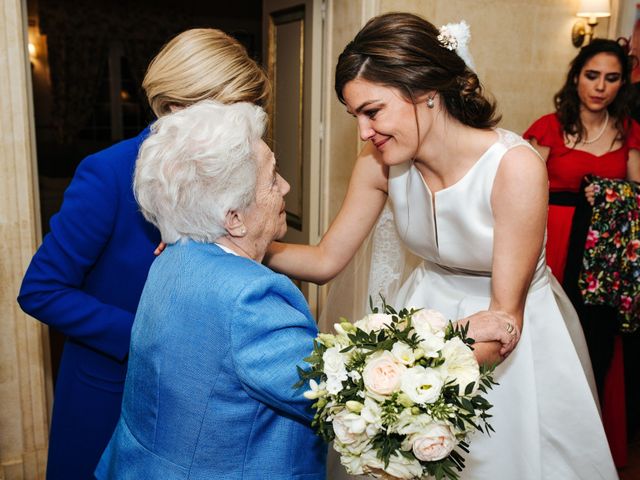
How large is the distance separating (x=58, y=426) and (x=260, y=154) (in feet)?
3.44

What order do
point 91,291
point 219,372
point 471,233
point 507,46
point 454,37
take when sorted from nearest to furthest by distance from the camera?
point 219,372, point 91,291, point 454,37, point 471,233, point 507,46

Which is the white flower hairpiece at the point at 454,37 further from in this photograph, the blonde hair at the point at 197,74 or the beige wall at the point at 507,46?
the beige wall at the point at 507,46

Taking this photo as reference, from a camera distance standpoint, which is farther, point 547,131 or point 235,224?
point 547,131

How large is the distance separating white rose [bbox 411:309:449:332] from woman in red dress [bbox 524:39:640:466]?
2.32m

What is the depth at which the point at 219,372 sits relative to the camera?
1.26 metres

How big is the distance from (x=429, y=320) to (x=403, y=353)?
0.11 meters

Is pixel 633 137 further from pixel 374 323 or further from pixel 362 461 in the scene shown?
pixel 362 461

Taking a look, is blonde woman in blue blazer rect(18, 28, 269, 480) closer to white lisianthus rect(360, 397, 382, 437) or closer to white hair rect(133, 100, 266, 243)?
white hair rect(133, 100, 266, 243)

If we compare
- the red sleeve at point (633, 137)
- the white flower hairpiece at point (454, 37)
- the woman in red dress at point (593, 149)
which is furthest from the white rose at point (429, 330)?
the red sleeve at point (633, 137)

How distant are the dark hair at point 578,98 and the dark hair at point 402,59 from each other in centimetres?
188

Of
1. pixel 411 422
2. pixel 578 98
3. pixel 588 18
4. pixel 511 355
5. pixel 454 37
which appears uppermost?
pixel 588 18

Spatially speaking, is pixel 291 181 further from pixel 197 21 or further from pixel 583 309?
pixel 197 21

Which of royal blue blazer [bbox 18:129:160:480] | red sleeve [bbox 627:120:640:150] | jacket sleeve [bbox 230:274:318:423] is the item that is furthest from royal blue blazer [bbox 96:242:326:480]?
red sleeve [bbox 627:120:640:150]

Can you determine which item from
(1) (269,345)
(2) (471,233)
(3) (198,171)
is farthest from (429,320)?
(2) (471,233)
